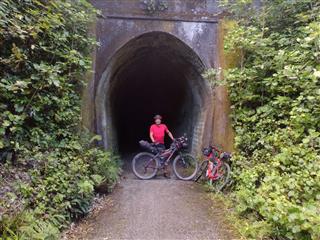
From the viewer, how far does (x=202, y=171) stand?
7426 mm

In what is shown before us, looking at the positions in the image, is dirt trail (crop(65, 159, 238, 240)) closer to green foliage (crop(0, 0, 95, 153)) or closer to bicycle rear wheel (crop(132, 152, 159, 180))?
bicycle rear wheel (crop(132, 152, 159, 180))

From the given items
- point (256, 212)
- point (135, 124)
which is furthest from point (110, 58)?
point (135, 124)

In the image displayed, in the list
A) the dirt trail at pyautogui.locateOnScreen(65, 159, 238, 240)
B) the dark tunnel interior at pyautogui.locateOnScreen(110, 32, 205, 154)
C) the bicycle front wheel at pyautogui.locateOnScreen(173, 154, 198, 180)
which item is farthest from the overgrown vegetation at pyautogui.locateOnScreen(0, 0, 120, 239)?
the dark tunnel interior at pyautogui.locateOnScreen(110, 32, 205, 154)

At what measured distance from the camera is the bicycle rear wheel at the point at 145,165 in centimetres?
783

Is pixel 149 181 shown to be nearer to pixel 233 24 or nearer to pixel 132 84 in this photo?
pixel 233 24

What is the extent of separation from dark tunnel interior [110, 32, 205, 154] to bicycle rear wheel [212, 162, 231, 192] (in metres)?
2.75

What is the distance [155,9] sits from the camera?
7.91 meters

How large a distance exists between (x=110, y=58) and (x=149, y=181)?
11.2ft

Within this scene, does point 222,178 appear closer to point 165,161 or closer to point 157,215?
point 165,161

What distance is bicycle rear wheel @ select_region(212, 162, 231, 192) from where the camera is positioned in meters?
6.47

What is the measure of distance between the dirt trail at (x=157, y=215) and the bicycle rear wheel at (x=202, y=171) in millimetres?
510

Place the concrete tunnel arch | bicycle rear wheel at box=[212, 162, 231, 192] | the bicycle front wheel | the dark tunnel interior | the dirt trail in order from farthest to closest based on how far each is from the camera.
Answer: the dark tunnel interior, the concrete tunnel arch, the bicycle front wheel, bicycle rear wheel at box=[212, 162, 231, 192], the dirt trail

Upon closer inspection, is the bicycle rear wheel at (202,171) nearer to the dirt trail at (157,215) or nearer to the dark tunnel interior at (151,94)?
the dirt trail at (157,215)

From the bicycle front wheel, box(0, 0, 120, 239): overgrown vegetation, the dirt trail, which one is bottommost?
the dirt trail
